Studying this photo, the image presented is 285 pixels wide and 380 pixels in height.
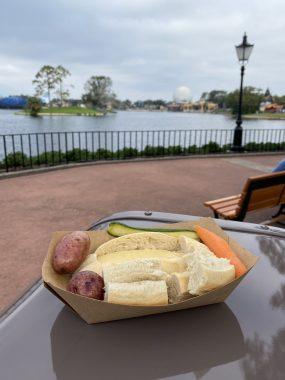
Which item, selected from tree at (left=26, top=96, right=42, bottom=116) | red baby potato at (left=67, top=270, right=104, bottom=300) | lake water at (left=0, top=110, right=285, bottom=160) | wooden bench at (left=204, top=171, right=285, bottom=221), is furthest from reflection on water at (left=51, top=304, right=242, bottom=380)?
tree at (left=26, top=96, right=42, bottom=116)

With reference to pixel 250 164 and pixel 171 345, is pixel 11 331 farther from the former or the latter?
pixel 250 164


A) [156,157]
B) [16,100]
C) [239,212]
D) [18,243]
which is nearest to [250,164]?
[156,157]

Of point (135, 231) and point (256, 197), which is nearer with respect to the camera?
point (135, 231)

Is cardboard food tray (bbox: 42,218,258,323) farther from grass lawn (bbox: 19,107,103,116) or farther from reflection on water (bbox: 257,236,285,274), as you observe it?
grass lawn (bbox: 19,107,103,116)

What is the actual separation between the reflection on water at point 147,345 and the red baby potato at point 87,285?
10cm

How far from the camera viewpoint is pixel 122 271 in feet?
3.21

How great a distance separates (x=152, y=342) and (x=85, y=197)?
5.45 m

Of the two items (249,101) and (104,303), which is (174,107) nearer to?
(249,101)

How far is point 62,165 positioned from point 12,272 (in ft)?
19.0

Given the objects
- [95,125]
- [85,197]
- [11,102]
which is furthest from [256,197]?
[11,102]

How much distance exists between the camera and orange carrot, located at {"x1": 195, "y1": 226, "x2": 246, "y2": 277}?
1.04 m

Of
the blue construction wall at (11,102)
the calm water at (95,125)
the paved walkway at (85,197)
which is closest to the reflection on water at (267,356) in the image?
the paved walkway at (85,197)

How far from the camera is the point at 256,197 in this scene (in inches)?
157

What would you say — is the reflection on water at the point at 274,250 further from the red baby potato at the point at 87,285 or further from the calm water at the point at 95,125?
the calm water at the point at 95,125
